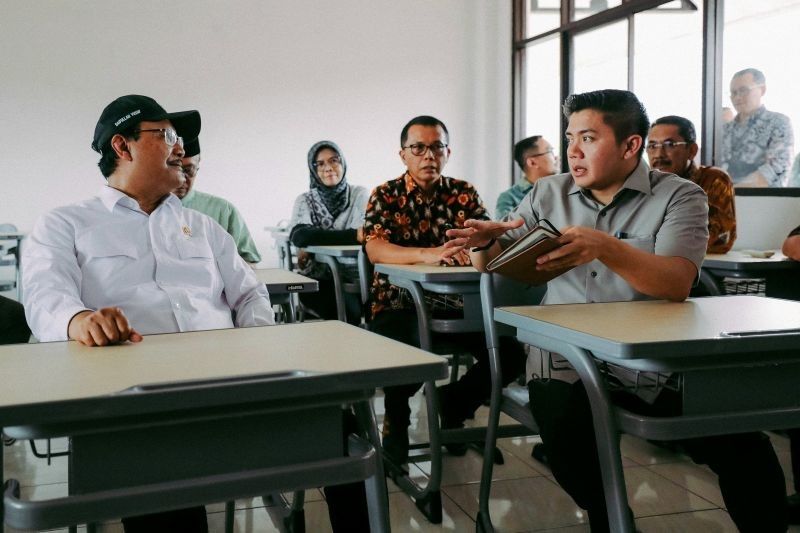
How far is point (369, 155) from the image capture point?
7699mm

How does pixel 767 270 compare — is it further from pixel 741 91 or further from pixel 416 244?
pixel 741 91

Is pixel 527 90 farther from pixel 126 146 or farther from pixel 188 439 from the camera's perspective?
pixel 188 439

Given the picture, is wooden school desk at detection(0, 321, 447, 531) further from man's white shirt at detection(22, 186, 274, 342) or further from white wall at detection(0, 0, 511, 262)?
white wall at detection(0, 0, 511, 262)

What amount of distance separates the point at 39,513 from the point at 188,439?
210 millimetres

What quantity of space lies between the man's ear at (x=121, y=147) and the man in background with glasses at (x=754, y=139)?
3.77 m

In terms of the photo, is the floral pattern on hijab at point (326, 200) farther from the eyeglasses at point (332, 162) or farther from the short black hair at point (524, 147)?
the short black hair at point (524, 147)

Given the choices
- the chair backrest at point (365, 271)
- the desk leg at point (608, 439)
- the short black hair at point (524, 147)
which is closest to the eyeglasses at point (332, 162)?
the short black hair at point (524, 147)

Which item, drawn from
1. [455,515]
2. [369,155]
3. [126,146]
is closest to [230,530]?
[455,515]

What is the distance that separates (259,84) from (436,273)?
5.40 m

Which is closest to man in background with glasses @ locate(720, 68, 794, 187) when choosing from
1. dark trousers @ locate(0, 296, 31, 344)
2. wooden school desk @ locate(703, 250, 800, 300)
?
wooden school desk @ locate(703, 250, 800, 300)

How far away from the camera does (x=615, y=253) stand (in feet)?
6.08

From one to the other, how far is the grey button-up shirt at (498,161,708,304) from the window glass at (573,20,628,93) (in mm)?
3937

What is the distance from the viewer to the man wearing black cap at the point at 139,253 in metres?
1.72

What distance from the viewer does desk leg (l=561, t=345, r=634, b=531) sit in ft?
4.79
